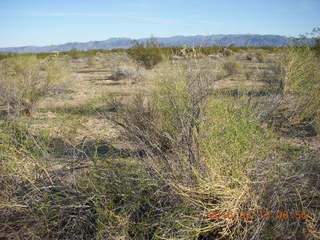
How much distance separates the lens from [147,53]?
18.6 m

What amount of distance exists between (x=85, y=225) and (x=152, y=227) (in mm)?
787

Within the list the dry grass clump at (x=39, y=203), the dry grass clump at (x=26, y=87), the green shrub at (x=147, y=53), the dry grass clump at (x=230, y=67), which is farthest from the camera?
the green shrub at (x=147, y=53)

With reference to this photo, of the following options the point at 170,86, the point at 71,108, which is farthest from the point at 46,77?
the point at 170,86

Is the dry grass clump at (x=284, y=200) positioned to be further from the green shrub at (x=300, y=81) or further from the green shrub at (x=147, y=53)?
the green shrub at (x=147, y=53)

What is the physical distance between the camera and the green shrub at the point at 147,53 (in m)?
18.4

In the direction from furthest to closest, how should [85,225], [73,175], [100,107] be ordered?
1. [100,107]
2. [73,175]
3. [85,225]

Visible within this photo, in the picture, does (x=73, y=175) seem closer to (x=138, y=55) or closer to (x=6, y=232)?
(x=6, y=232)

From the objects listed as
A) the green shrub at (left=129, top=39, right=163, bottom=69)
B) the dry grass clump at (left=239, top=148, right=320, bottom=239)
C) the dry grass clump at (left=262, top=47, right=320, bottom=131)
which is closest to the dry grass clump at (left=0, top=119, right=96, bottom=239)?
the dry grass clump at (left=239, top=148, right=320, bottom=239)

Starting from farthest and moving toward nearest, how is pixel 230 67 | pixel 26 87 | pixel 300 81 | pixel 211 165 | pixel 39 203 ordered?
pixel 230 67, pixel 26 87, pixel 300 81, pixel 39 203, pixel 211 165

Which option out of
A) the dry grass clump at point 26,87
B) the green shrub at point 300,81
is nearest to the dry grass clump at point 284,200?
the green shrub at point 300,81

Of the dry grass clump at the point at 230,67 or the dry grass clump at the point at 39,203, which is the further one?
the dry grass clump at the point at 230,67

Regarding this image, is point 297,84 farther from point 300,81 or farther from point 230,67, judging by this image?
point 230,67

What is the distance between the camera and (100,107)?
30.9 ft

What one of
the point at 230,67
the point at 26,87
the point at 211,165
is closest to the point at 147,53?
the point at 230,67
